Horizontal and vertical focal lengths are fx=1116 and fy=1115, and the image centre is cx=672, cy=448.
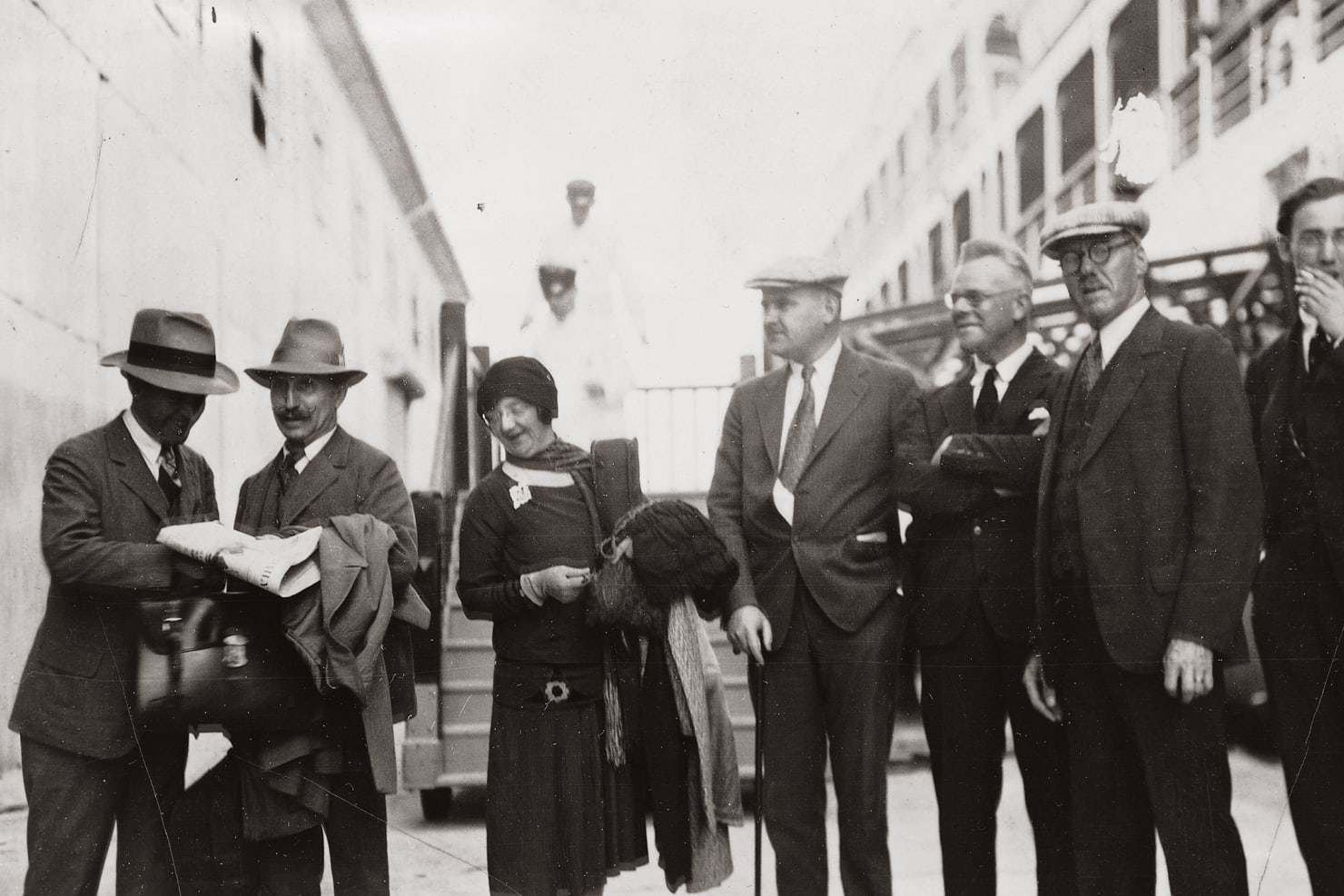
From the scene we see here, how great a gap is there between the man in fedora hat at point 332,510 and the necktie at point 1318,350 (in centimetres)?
282

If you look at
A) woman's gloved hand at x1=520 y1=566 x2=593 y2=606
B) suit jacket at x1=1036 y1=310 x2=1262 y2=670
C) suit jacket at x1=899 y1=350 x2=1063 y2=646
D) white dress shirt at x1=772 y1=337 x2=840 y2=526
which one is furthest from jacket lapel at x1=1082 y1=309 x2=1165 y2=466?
woman's gloved hand at x1=520 y1=566 x2=593 y2=606

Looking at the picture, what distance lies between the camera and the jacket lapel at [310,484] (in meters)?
3.37

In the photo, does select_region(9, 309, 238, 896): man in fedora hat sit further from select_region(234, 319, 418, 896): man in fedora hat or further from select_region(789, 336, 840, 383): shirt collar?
select_region(789, 336, 840, 383): shirt collar

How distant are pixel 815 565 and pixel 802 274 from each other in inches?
36.4

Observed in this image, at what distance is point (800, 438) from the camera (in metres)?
3.54

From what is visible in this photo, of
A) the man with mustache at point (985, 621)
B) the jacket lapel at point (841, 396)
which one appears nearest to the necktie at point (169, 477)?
the jacket lapel at point (841, 396)

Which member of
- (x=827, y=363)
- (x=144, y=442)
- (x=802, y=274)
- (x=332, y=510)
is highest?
(x=802, y=274)

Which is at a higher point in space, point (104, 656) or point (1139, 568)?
point (1139, 568)

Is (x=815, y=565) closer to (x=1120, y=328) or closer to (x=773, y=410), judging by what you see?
(x=773, y=410)

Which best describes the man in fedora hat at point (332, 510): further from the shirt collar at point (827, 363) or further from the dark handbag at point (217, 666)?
the shirt collar at point (827, 363)

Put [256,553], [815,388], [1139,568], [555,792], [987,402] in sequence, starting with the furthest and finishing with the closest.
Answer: [815,388] → [987,402] → [555,792] → [256,553] → [1139,568]

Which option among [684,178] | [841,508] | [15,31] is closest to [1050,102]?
[684,178]

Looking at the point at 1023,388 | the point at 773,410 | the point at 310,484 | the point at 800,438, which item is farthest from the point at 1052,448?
the point at 310,484

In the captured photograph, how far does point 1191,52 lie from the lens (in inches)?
153
